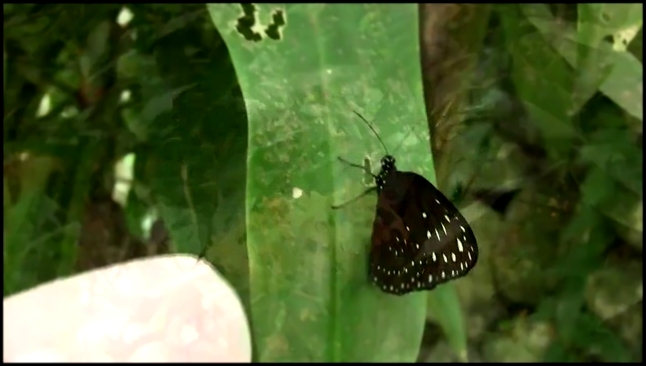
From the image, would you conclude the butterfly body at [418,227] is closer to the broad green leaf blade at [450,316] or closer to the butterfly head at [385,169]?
the butterfly head at [385,169]

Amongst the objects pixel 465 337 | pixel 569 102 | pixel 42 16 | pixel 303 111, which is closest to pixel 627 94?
pixel 569 102

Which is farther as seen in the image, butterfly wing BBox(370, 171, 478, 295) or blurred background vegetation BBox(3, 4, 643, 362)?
blurred background vegetation BBox(3, 4, 643, 362)

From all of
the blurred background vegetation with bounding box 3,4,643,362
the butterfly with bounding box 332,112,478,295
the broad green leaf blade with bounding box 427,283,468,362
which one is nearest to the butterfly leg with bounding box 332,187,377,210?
the butterfly with bounding box 332,112,478,295

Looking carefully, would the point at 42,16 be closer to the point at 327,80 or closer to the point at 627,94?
the point at 327,80

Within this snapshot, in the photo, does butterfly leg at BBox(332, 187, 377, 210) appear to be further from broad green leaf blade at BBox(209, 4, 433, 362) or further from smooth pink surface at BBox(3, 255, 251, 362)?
smooth pink surface at BBox(3, 255, 251, 362)

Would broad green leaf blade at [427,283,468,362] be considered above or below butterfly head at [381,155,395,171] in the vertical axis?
below

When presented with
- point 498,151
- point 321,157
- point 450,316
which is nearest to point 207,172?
point 321,157

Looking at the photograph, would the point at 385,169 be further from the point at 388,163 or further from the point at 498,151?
the point at 498,151

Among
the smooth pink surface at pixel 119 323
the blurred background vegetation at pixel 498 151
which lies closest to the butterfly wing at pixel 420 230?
the blurred background vegetation at pixel 498 151
